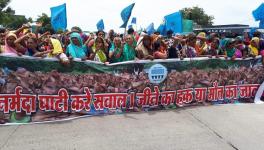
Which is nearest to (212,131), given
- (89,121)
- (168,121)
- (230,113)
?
(168,121)

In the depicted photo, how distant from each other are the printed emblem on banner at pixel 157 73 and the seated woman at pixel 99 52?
3.38ft

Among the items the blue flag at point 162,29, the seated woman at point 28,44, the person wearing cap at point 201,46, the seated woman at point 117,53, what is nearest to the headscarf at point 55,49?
the seated woman at point 28,44

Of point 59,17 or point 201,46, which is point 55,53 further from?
point 59,17

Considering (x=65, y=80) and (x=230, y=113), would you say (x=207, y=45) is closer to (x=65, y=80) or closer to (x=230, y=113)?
(x=230, y=113)

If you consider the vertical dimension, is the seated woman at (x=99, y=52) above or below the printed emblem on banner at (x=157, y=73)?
above

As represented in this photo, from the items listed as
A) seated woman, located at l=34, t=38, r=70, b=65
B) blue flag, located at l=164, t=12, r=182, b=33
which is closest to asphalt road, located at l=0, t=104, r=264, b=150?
seated woman, located at l=34, t=38, r=70, b=65

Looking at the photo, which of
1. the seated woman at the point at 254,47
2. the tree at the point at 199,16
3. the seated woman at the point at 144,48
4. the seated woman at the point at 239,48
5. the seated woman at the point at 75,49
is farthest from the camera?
the tree at the point at 199,16

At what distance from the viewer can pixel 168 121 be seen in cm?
720

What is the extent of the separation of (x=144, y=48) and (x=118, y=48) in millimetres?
597

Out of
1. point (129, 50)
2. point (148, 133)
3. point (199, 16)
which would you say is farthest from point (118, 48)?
point (199, 16)

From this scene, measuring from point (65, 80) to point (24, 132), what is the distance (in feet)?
4.59

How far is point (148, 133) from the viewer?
6.38 meters

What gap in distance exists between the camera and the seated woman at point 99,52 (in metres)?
8.04

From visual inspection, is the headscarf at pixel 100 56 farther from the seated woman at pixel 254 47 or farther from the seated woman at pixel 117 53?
the seated woman at pixel 254 47
